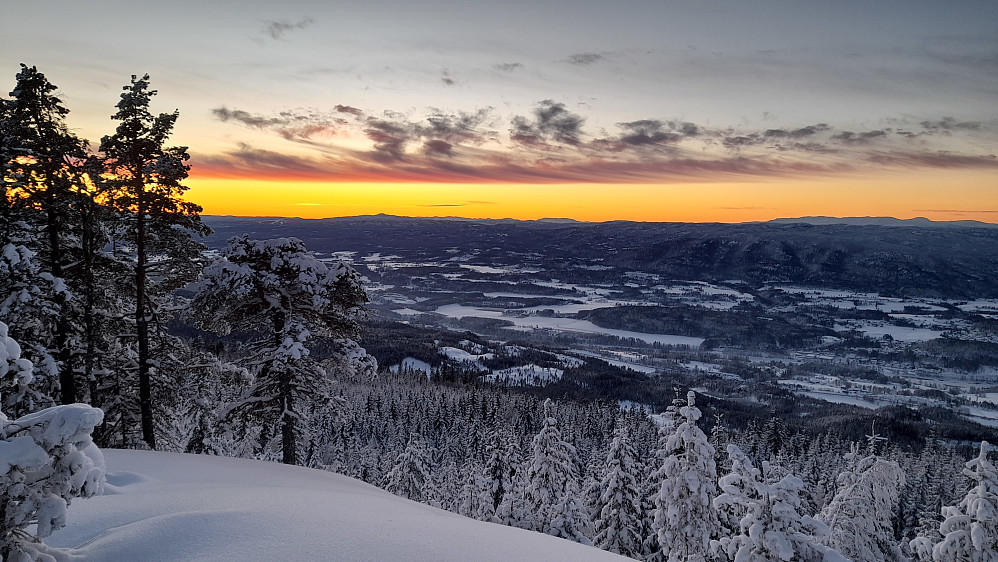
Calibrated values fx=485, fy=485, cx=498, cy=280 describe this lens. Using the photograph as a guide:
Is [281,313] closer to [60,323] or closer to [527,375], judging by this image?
[60,323]

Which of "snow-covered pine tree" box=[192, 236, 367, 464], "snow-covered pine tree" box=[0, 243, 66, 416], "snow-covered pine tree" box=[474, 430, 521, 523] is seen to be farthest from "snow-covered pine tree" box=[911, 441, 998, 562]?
"snow-covered pine tree" box=[0, 243, 66, 416]

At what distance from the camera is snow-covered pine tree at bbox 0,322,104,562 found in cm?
403

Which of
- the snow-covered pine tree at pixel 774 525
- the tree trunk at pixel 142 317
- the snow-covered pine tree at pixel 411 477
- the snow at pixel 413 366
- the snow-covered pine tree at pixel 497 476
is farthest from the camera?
the snow at pixel 413 366

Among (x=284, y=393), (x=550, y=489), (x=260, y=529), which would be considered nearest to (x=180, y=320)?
(x=284, y=393)

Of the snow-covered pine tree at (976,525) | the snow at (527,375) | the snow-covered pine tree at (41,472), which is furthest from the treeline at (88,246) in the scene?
the snow at (527,375)

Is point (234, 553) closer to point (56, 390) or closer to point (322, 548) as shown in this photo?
point (322, 548)

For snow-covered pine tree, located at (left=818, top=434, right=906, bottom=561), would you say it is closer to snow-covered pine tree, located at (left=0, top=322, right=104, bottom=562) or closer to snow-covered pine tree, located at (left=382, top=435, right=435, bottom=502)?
snow-covered pine tree, located at (left=0, top=322, right=104, bottom=562)

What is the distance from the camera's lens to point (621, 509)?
24.3 meters

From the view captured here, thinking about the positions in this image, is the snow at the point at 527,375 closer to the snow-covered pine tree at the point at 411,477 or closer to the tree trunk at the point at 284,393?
the snow-covered pine tree at the point at 411,477

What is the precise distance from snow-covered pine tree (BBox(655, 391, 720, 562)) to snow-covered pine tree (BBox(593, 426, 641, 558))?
6238 millimetres

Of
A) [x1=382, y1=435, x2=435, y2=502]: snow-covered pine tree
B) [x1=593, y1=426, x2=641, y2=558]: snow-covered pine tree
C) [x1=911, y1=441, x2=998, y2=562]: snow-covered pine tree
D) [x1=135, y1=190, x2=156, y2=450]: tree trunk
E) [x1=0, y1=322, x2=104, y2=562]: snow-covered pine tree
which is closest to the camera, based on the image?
[x1=0, y1=322, x2=104, y2=562]: snow-covered pine tree

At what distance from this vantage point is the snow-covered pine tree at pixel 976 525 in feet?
43.7

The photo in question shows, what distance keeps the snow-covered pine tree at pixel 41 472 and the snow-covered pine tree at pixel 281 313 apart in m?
10.3

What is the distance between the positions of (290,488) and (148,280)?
10217 mm
